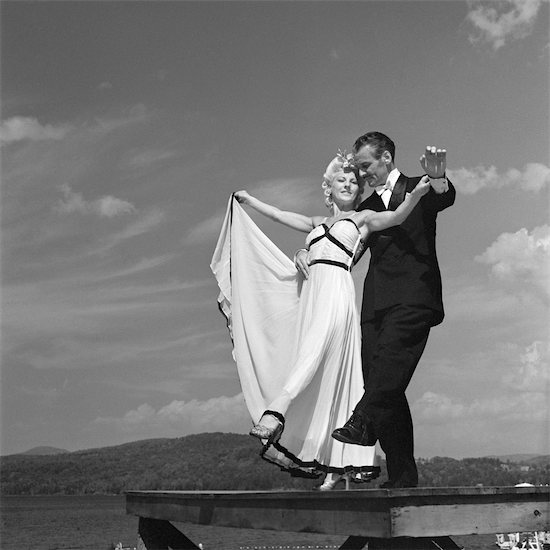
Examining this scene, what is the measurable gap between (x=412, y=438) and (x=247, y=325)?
1647mm

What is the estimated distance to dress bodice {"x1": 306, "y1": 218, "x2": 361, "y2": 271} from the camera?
5902 millimetres

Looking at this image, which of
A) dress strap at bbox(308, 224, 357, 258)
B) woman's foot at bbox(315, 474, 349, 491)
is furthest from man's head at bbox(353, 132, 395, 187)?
woman's foot at bbox(315, 474, 349, 491)

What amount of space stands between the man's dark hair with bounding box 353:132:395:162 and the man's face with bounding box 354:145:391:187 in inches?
1.0

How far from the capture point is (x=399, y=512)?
155 inches

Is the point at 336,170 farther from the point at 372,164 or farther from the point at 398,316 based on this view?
the point at 398,316

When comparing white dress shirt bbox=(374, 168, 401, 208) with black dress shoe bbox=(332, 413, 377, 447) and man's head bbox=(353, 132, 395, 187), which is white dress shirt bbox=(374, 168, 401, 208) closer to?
man's head bbox=(353, 132, 395, 187)

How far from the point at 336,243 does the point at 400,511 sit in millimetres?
2447

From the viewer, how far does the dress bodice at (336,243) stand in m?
5.90

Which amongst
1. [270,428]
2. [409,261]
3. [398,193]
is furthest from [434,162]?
[270,428]

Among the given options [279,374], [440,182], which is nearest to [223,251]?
[279,374]

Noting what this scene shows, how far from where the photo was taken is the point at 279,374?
6.25 meters

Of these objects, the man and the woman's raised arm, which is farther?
the woman's raised arm

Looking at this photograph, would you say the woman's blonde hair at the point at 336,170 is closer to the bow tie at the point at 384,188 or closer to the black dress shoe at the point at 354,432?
the bow tie at the point at 384,188

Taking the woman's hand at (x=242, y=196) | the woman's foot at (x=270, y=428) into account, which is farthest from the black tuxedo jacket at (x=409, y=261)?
the woman's hand at (x=242, y=196)
